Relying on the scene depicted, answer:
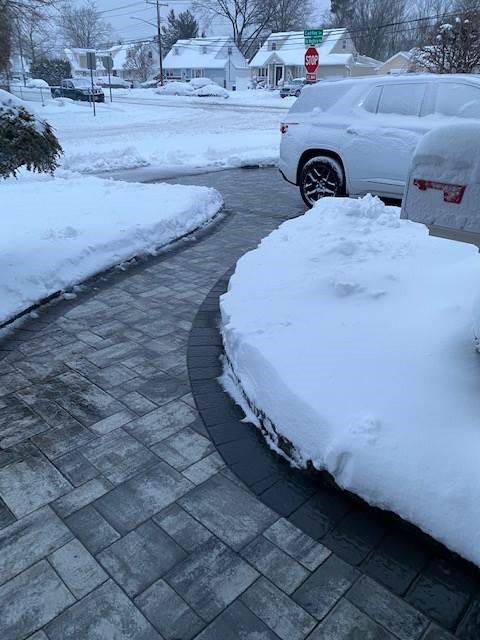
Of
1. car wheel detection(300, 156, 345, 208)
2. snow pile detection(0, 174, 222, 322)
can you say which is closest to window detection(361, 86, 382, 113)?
car wheel detection(300, 156, 345, 208)

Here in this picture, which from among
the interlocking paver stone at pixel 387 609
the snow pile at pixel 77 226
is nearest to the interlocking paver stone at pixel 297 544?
the interlocking paver stone at pixel 387 609

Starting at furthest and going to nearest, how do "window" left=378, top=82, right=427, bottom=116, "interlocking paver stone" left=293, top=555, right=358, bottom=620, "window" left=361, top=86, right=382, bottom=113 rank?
"window" left=361, top=86, right=382, bottom=113
"window" left=378, top=82, right=427, bottom=116
"interlocking paver stone" left=293, top=555, right=358, bottom=620

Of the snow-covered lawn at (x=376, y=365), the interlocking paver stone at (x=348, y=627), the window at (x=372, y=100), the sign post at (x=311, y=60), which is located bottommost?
the interlocking paver stone at (x=348, y=627)

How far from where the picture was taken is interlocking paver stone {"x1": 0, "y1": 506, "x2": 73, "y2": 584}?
7.42ft

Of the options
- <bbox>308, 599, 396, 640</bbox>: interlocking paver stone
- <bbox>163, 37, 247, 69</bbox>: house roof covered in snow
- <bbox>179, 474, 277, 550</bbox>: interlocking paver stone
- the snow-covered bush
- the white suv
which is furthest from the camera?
<bbox>163, 37, 247, 69</bbox>: house roof covered in snow

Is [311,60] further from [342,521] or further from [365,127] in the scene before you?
[342,521]

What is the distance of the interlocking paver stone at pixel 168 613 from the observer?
198 cm

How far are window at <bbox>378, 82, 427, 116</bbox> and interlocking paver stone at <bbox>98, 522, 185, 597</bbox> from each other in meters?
6.87

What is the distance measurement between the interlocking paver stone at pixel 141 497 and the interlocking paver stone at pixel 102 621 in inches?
14.2

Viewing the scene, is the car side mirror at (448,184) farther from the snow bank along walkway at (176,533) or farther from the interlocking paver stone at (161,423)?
the interlocking paver stone at (161,423)

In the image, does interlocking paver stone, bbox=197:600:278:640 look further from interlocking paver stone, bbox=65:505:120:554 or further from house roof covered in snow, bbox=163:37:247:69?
house roof covered in snow, bbox=163:37:247:69

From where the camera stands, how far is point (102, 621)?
202 centimetres

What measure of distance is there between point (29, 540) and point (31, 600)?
1.09ft

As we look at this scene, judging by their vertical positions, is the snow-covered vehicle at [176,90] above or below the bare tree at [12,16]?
below
